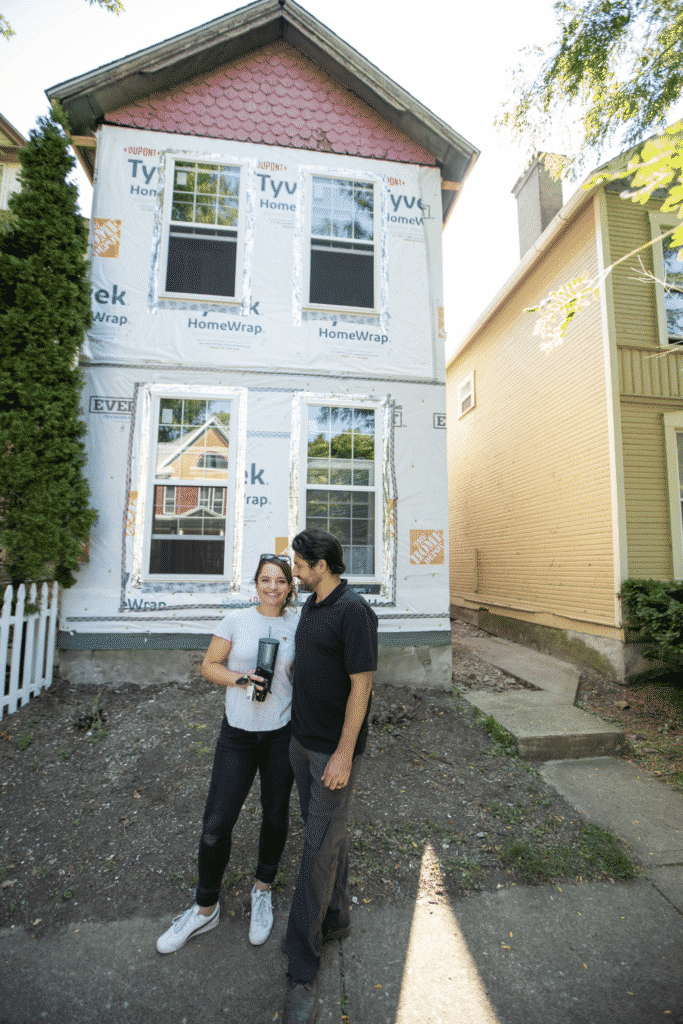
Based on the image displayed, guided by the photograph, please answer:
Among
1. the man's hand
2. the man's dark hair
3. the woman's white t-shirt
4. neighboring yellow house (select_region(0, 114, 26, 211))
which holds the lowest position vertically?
the man's hand

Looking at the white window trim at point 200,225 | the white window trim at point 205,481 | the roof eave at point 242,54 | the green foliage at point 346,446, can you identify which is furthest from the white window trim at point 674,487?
the white window trim at point 200,225

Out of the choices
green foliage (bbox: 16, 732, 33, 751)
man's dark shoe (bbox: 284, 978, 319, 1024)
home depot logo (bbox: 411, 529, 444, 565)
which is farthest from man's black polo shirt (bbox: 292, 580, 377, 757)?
home depot logo (bbox: 411, 529, 444, 565)

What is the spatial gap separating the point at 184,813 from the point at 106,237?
673 centimetres

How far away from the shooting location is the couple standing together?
2.40 m

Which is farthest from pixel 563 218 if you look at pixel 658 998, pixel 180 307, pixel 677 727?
pixel 658 998

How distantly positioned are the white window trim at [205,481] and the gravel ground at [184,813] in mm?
1452

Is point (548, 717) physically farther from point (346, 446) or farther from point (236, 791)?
point (236, 791)

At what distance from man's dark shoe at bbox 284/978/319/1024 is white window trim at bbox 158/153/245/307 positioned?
6.77 metres

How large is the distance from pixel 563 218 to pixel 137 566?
29.1 ft

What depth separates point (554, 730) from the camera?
5238 mm

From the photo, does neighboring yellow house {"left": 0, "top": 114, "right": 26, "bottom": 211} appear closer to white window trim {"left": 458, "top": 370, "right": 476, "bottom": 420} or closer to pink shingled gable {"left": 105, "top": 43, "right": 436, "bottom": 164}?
pink shingled gable {"left": 105, "top": 43, "right": 436, "bottom": 164}

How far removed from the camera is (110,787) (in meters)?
4.25

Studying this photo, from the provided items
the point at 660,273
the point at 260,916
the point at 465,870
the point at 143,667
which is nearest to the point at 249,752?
the point at 260,916

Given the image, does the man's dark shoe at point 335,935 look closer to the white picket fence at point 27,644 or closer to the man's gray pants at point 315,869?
the man's gray pants at point 315,869
